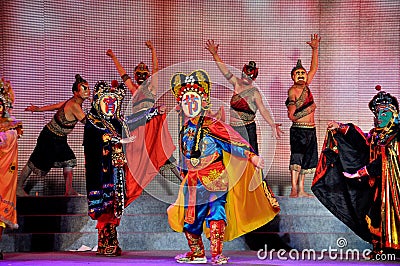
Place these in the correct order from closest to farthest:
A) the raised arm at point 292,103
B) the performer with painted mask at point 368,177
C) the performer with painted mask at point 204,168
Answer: the performer with painted mask at point 204,168, the performer with painted mask at point 368,177, the raised arm at point 292,103

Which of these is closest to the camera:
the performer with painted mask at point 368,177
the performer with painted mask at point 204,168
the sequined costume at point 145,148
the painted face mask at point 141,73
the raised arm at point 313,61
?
the performer with painted mask at point 204,168

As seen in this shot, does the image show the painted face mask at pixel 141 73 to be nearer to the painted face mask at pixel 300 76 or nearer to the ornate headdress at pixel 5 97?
the painted face mask at pixel 300 76

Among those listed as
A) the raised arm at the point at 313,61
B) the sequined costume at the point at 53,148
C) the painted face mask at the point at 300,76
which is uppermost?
the raised arm at the point at 313,61

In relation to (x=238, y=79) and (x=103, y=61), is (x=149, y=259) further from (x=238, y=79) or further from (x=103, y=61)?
(x=103, y=61)

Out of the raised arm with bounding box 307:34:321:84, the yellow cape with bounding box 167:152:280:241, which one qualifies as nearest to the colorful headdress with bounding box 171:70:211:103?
the yellow cape with bounding box 167:152:280:241

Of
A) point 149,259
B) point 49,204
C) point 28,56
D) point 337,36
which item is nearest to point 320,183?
point 149,259

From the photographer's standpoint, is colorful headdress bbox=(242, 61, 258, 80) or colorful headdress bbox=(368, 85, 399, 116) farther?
colorful headdress bbox=(242, 61, 258, 80)

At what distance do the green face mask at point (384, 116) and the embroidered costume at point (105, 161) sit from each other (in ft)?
7.62

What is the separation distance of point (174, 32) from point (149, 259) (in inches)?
157

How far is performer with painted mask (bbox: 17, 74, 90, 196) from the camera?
873 centimetres

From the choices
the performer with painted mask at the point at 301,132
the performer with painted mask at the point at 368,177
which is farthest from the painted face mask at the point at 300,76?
the performer with painted mask at the point at 368,177

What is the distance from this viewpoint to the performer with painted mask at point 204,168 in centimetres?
662

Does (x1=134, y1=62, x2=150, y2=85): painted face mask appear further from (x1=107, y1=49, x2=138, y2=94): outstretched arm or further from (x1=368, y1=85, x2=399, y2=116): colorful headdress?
(x1=368, y1=85, x2=399, y2=116): colorful headdress

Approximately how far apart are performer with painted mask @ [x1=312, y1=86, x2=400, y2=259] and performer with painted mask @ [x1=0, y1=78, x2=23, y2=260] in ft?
9.09
